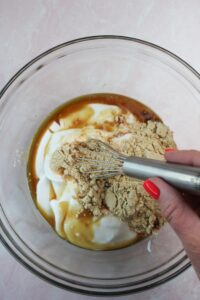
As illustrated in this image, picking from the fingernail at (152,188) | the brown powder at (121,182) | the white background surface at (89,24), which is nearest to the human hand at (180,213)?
the fingernail at (152,188)

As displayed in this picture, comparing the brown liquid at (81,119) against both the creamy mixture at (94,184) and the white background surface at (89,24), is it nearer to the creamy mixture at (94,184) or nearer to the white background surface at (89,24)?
the creamy mixture at (94,184)

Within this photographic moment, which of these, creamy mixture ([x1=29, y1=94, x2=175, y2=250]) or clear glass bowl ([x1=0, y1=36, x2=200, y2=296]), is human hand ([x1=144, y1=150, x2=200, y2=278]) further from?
clear glass bowl ([x1=0, y1=36, x2=200, y2=296])

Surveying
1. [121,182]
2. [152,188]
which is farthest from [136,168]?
[121,182]

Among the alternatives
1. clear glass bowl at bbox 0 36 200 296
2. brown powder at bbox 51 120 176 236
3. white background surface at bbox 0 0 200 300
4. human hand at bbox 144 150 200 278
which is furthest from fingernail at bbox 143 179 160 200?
white background surface at bbox 0 0 200 300

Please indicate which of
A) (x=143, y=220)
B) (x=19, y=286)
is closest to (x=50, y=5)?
(x=143, y=220)

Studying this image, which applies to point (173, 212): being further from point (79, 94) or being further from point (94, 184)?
point (79, 94)

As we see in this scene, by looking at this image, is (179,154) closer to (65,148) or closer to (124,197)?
(124,197)
